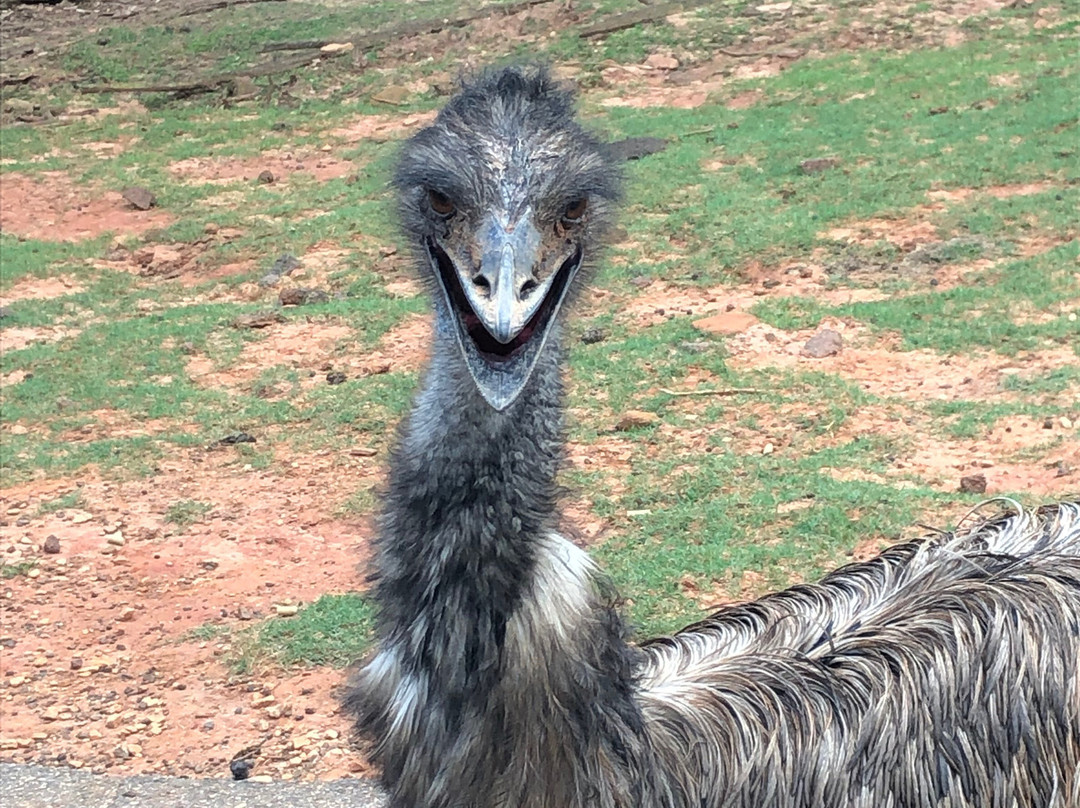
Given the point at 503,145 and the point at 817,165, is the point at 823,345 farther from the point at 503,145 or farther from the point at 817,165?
the point at 503,145

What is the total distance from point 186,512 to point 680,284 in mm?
2915

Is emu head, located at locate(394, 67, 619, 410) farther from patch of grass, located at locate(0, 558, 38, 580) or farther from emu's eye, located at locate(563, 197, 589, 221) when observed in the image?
patch of grass, located at locate(0, 558, 38, 580)

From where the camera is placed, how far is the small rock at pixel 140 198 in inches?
385

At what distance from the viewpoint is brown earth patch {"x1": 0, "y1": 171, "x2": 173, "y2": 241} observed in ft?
30.9

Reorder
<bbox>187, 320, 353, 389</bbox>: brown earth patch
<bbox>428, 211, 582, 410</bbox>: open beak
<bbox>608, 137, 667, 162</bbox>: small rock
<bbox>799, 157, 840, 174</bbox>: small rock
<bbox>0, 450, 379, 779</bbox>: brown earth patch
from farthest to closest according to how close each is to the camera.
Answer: <bbox>608, 137, 667, 162</bbox>: small rock, <bbox>799, 157, 840, 174</bbox>: small rock, <bbox>187, 320, 353, 389</bbox>: brown earth patch, <bbox>0, 450, 379, 779</bbox>: brown earth patch, <bbox>428, 211, 582, 410</bbox>: open beak

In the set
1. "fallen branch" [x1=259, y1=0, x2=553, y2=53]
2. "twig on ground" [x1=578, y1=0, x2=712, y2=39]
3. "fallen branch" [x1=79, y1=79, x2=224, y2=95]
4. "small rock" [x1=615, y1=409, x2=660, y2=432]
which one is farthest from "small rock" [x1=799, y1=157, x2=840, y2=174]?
"fallen branch" [x1=79, y1=79, x2=224, y2=95]

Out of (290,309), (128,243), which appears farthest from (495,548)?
(128,243)

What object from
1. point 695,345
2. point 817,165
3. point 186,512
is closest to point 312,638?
point 186,512

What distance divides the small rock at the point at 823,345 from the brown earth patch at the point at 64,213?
4744mm

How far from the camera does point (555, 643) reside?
7.02 feet

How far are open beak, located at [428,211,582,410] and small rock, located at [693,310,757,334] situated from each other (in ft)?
14.4

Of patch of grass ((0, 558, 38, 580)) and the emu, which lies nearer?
the emu

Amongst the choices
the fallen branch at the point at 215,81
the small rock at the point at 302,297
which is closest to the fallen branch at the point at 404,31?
the fallen branch at the point at 215,81

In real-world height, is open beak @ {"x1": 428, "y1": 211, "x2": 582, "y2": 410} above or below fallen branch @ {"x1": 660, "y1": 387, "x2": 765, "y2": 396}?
above
